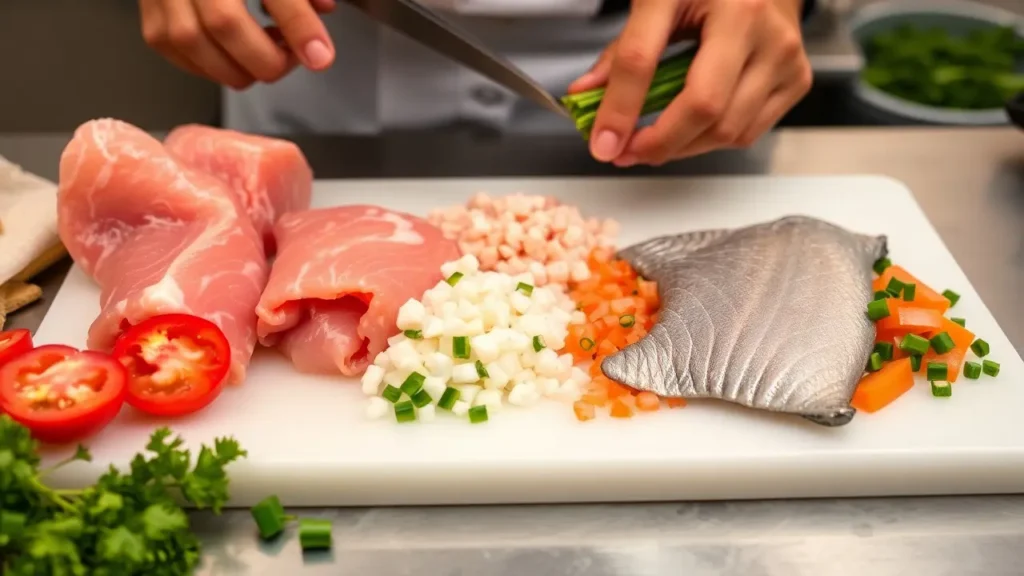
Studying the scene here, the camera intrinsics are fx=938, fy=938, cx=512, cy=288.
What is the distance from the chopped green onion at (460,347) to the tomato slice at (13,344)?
0.70 metres

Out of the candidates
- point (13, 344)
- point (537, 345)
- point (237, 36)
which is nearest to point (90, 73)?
point (237, 36)

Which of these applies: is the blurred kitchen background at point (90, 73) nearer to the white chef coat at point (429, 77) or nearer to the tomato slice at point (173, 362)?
the white chef coat at point (429, 77)

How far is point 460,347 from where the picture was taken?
1.57 meters

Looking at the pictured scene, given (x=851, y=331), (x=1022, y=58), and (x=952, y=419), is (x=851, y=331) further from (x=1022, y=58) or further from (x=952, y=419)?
(x=1022, y=58)

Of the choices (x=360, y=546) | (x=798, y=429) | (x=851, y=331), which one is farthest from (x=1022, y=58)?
(x=360, y=546)

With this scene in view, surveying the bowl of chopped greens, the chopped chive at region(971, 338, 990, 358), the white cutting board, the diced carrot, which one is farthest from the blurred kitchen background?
the white cutting board

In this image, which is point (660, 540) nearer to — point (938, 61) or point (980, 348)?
point (980, 348)

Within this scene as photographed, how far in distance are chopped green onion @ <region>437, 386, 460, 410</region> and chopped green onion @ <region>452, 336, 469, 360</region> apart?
58 mm

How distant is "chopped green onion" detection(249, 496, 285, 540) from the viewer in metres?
1.41

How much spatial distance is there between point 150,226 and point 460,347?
722mm

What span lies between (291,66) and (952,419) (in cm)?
156

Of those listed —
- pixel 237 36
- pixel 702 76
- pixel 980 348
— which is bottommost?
pixel 980 348

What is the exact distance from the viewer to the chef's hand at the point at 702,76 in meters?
1.92

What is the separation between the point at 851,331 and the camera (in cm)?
164
